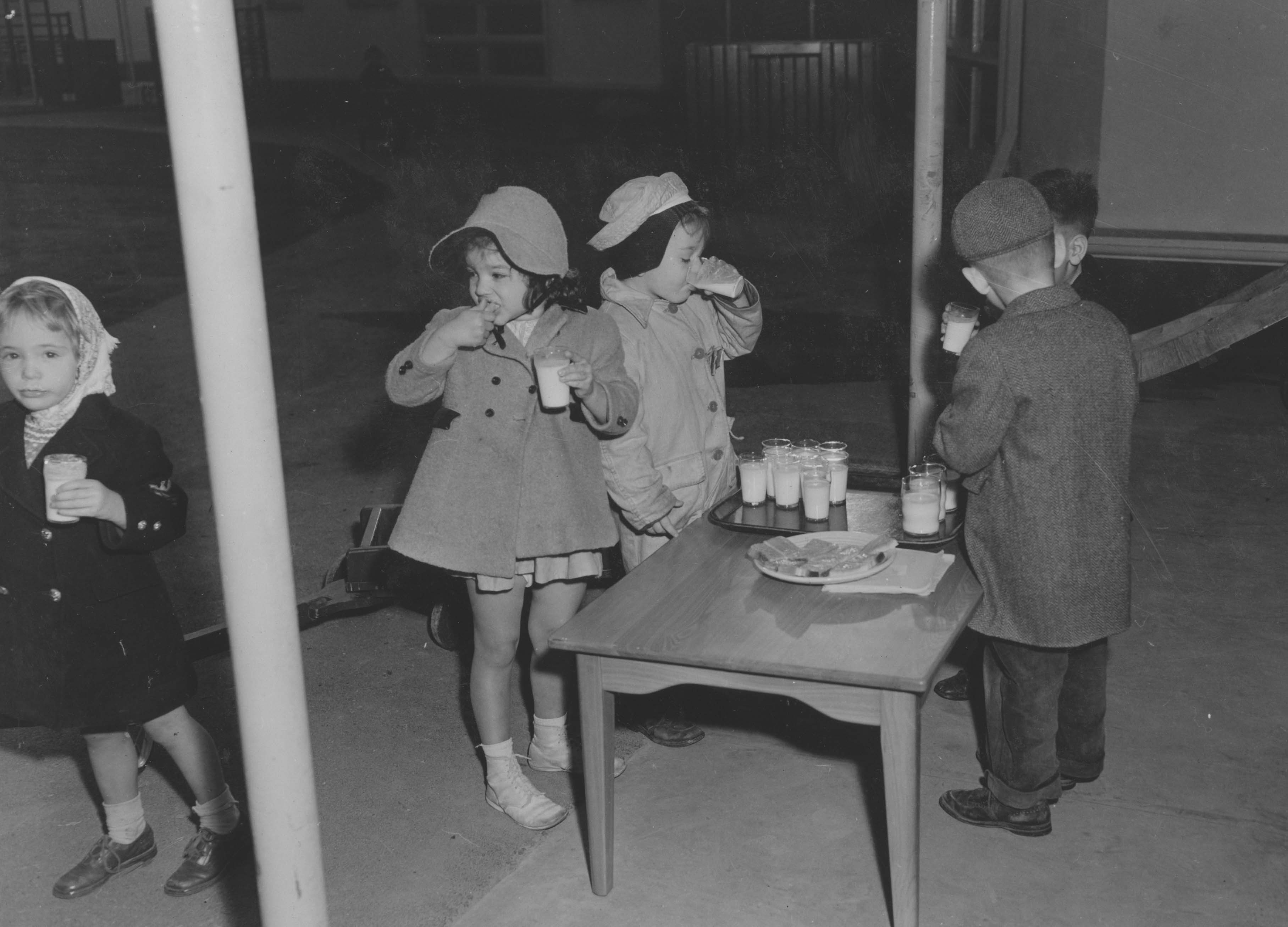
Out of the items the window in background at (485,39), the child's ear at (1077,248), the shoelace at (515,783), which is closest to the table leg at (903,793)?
the shoelace at (515,783)

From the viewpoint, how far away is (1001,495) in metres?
3.30

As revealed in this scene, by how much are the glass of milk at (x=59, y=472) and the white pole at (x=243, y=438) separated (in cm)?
122

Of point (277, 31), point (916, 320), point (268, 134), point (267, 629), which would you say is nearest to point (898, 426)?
point (916, 320)

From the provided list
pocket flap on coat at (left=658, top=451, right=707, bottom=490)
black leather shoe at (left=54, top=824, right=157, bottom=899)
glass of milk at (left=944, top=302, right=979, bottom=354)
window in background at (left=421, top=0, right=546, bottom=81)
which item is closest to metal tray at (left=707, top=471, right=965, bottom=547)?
pocket flap on coat at (left=658, top=451, right=707, bottom=490)

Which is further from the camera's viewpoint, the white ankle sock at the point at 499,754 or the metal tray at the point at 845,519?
the white ankle sock at the point at 499,754

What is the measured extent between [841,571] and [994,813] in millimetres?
982

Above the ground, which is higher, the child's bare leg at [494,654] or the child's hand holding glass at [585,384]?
the child's hand holding glass at [585,384]

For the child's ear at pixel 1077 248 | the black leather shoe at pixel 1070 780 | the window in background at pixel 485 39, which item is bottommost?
the black leather shoe at pixel 1070 780

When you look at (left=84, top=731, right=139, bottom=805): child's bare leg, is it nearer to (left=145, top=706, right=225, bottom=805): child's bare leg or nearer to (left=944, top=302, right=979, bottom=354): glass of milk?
(left=145, top=706, right=225, bottom=805): child's bare leg

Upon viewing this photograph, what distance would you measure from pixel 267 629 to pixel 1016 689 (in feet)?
7.39

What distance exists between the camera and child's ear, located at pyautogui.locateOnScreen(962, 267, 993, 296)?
3354 mm

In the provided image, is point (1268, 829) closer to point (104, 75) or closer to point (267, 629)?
point (267, 629)

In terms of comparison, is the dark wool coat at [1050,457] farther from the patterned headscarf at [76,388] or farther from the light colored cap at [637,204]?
the patterned headscarf at [76,388]

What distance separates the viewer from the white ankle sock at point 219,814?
3.53 metres
